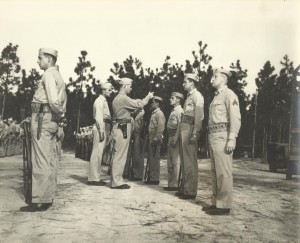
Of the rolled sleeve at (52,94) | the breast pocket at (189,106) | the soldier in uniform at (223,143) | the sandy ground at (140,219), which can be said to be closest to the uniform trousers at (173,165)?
the sandy ground at (140,219)

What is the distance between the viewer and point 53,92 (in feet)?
16.3

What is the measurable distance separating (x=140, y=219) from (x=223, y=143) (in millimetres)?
1458

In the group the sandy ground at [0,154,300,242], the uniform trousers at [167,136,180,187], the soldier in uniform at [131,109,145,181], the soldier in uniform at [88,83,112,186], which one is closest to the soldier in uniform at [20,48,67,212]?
the sandy ground at [0,154,300,242]

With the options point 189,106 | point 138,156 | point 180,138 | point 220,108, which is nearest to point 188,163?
point 180,138

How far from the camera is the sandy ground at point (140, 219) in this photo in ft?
12.5

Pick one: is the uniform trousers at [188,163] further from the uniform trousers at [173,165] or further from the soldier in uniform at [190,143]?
the uniform trousers at [173,165]

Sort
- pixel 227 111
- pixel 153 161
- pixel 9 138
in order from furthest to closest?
pixel 9 138 < pixel 153 161 < pixel 227 111

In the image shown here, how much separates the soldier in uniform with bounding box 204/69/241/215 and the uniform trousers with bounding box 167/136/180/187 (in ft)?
6.63

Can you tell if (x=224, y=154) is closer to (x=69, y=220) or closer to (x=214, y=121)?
(x=214, y=121)

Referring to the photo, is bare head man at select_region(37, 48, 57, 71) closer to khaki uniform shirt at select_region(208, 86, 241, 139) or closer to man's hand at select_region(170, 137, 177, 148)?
khaki uniform shirt at select_region(208, 86, 241, 139)

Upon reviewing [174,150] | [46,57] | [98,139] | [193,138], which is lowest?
[174,150]

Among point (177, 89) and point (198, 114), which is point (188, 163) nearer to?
point (198, 114)

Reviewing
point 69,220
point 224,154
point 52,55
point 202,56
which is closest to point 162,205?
point 224,154

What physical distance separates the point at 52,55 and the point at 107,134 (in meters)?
3.29
